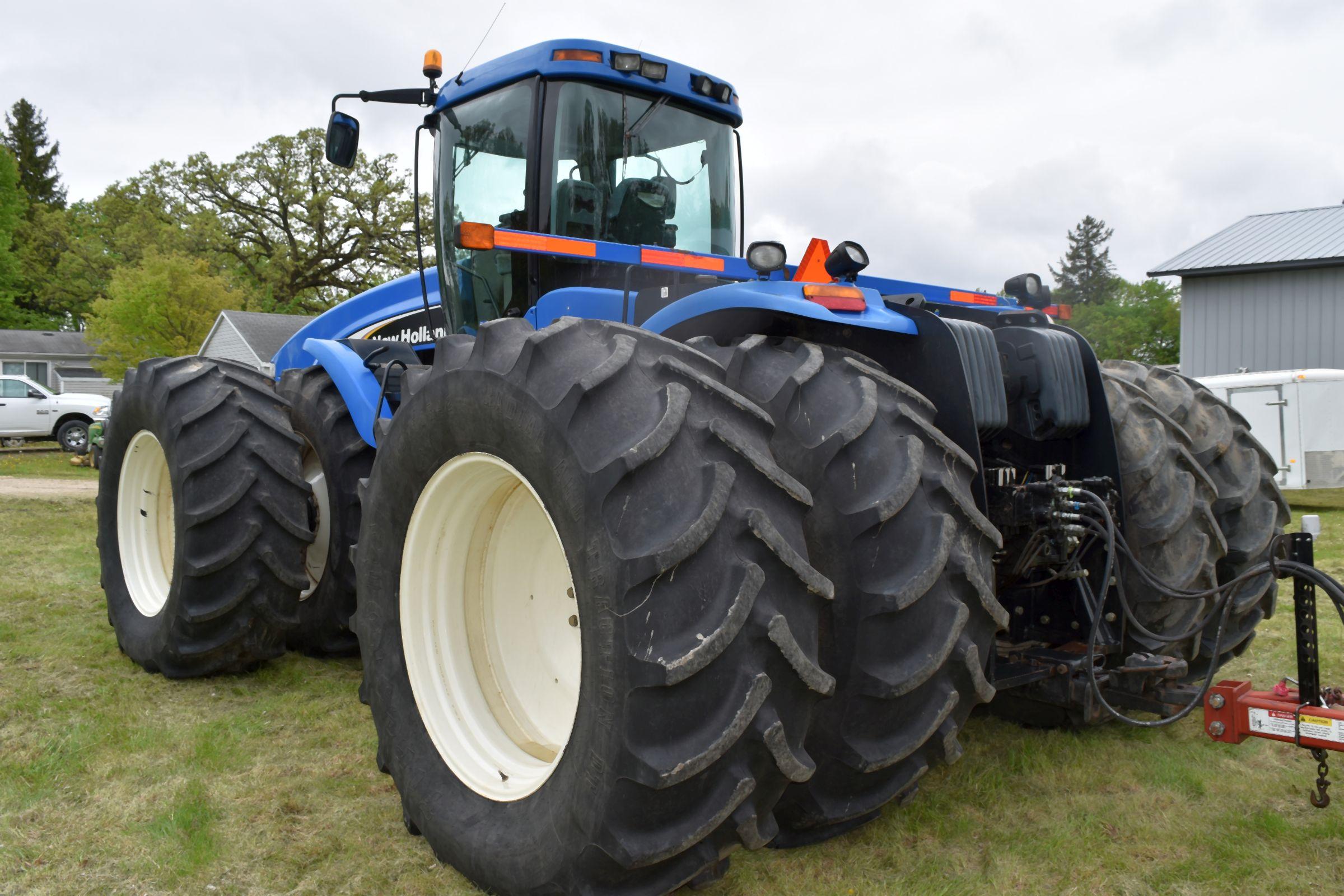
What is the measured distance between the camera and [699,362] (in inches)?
94.9

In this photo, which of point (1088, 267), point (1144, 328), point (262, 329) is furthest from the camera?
point (1088, 267)

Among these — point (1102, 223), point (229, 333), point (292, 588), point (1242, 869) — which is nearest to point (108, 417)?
point (292, 588)

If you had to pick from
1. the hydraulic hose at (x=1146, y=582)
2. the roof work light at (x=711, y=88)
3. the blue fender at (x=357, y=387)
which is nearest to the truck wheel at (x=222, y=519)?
the blue fender at (x=357, y=387)

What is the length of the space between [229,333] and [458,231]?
3954 centimetres

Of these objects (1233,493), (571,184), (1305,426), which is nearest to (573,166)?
(571,184)

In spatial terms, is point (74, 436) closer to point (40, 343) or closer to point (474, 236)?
point (474, 236)

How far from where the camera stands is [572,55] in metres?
3.86

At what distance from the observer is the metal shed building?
22.7 metres

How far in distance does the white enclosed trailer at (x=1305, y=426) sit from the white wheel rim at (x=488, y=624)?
1216 centimetres

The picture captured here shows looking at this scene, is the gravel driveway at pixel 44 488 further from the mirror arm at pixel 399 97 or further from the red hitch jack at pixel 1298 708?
the red hitch jack at pixel 1298 708

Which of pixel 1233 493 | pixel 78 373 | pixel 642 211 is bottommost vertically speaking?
pixel 1233 493

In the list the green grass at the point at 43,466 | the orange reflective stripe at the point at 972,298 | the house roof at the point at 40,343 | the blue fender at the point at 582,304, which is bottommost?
the green grass at the point at 43,466

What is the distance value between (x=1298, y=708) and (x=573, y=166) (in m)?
3.08

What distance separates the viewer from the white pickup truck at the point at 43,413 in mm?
23328
